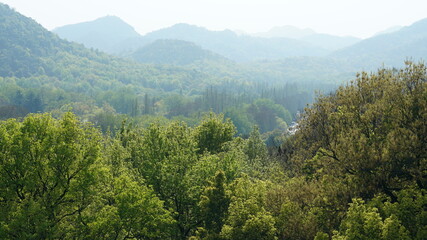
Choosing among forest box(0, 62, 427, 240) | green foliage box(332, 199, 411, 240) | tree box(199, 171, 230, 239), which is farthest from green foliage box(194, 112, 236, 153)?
green foliage box(332, 199, 411, 240)

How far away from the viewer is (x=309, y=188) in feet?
99.2

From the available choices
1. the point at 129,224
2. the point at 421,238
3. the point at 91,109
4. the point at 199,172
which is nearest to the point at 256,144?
the point at 199,172

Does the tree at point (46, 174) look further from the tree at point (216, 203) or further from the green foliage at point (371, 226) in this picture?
the green foliage at point (371, 226)

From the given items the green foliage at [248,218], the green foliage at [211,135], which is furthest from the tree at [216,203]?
the green foliage at [211,135]

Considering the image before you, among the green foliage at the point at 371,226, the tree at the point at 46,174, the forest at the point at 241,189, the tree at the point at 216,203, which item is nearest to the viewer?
the green foliage at the point at 371,226

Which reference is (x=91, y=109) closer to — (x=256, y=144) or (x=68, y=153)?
(x=256, y=144)

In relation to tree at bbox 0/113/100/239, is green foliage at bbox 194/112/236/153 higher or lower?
lower

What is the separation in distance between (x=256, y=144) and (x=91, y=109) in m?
150

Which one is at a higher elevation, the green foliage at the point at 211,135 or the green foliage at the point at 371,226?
the green foliage at the point at 371,226

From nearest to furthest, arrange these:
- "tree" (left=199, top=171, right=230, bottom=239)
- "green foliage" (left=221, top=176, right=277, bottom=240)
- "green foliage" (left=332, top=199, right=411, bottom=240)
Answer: "green foliage" (left=332, top=199, right=411, bottom=240), "green foliage" (left=221, top=176, right=277, bottom=240), "tree" (left=199, top=171, right=230, bottom=239)

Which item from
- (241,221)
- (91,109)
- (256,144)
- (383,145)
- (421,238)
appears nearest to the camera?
(421,238)

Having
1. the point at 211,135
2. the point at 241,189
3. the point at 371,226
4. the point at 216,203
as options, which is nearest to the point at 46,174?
the point at 216,203

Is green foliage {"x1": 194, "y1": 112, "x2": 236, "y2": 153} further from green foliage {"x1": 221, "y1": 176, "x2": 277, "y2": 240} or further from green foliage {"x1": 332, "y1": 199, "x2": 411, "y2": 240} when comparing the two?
green foliage {"x1": 332, "y1": 199, "x2": 411, "y2": 240}

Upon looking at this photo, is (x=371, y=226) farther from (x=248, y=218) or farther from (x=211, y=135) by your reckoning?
(x=211, y=135)
